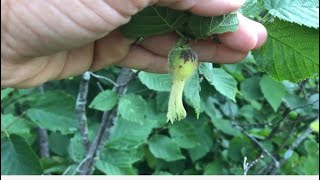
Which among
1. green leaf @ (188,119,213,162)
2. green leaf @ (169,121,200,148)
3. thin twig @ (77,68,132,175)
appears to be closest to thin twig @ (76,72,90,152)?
thin twig @ (77,68,132,175)

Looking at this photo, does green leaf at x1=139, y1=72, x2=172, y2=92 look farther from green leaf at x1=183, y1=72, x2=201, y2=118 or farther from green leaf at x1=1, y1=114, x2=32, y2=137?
green leaf at x1=183, y1=72, x2=201, y2=118

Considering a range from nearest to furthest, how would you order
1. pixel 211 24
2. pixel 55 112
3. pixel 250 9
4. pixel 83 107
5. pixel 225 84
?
pixel 211 24 → pixel 250 9 → pixel 225 84 → pixel 83 107 → pixel 55 112

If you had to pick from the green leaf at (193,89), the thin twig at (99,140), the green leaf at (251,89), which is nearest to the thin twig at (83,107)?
the thin twig at (99,140)

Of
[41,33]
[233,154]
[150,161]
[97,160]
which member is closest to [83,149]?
[97,160]

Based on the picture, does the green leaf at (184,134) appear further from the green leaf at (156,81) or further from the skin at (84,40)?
the skin at (84,40)

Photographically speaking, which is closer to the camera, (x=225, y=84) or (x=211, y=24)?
(x=211, y=24)

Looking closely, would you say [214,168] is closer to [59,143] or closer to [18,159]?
[59,143]

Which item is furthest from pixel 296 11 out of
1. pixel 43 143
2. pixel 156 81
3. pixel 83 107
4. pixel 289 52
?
pixel 43 143
